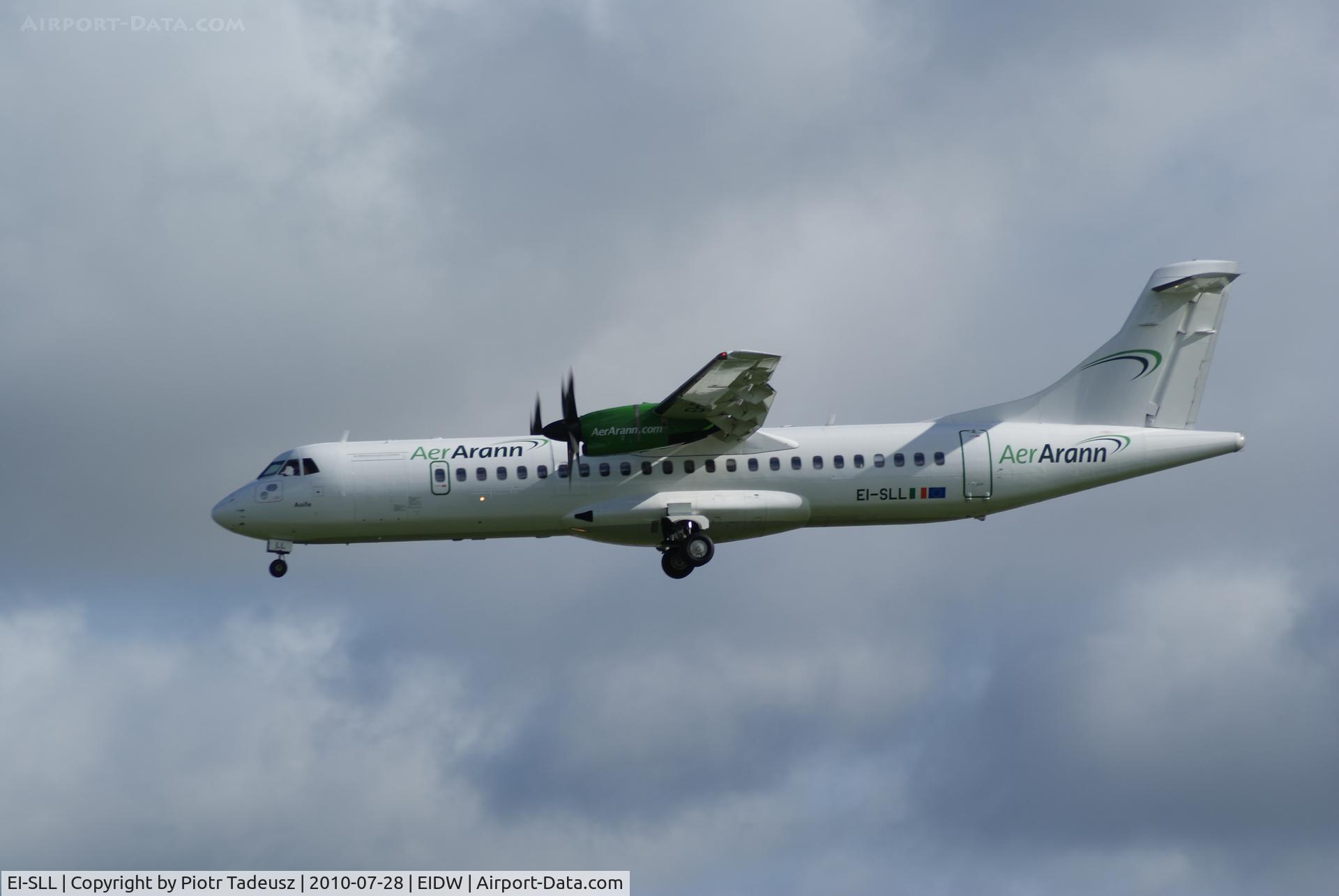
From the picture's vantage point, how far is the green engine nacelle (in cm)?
3353

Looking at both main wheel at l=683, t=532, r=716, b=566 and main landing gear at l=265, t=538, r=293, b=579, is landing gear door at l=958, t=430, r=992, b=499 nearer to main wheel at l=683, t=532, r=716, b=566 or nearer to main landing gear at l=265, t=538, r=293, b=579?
main wheel at l=683, t=532, r=716, b=566

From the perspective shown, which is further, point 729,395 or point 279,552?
point 279,552

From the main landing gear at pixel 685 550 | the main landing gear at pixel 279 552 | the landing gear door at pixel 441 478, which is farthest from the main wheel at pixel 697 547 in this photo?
the main landing gear at pixel 279 552

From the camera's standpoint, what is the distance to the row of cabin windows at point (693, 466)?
33812mm

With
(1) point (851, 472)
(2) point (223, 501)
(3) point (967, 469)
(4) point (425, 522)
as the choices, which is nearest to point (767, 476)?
(1) point (851, 472)

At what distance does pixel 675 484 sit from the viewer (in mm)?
33938

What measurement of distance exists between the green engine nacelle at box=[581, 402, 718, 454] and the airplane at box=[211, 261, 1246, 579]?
0.04 meters

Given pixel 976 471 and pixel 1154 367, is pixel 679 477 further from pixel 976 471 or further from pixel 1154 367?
pixel 1154 367

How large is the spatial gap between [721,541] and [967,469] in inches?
234

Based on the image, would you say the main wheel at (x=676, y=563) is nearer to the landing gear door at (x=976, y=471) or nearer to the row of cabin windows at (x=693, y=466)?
the row of cabin windows at (x=693, y=466)

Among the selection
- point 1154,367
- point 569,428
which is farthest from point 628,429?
point 1154,367

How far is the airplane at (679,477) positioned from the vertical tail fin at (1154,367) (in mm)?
707

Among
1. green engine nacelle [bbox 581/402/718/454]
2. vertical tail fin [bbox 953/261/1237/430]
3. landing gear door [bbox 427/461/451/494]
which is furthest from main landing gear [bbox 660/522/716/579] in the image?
vertical tail fin [bbox 953/261/1237/430]

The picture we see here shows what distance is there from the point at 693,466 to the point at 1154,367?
11662mm
